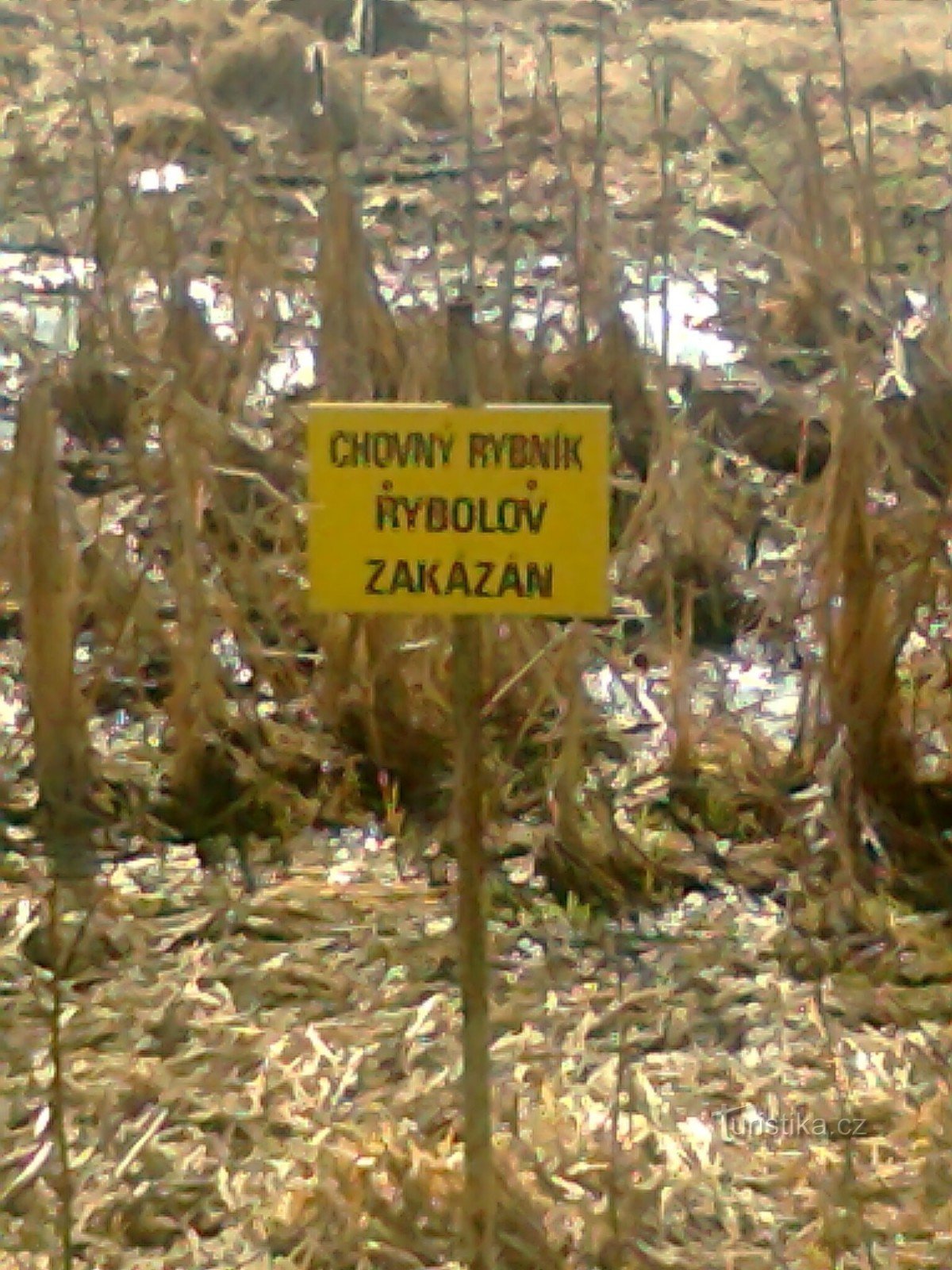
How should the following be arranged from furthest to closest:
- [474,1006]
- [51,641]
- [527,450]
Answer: [51,641], [474,1006], [527,450]

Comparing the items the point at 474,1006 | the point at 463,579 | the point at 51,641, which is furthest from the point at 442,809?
the point at 463,579

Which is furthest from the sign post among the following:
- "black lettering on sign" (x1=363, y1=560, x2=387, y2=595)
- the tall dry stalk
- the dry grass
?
the tall dry stalk

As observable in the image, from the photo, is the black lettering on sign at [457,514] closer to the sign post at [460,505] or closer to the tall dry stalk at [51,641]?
the sign post at [460,505]

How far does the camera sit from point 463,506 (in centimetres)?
87

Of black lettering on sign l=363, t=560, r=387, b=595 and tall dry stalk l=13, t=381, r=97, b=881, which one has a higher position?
black lettering on sign l=363, t=560, r=387, b=595

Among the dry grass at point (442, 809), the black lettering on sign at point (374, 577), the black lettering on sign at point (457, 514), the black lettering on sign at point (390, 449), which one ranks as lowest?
the dry grass at point (442, 809)

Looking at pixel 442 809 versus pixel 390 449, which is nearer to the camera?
pixel 390 449

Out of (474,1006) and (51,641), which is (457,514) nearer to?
(474,1006)

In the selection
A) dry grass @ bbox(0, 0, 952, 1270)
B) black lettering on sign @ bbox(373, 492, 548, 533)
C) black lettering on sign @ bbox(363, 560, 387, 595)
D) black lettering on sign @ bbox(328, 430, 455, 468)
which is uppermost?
black lettering on sign @ bbox(328, 430, 455, 468)

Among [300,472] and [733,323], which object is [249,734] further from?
[733,323]

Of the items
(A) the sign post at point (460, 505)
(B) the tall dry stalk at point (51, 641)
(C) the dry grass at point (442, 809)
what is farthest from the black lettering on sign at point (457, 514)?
(B) the tall dry stalk at point (51, 641)

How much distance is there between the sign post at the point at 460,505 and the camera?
861 mm

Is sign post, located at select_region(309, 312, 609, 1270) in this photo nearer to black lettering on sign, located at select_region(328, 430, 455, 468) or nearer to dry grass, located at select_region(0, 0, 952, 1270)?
black lettering on sign, located at select_region(328, 430, 455, 468)

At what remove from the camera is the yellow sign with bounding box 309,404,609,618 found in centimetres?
86
